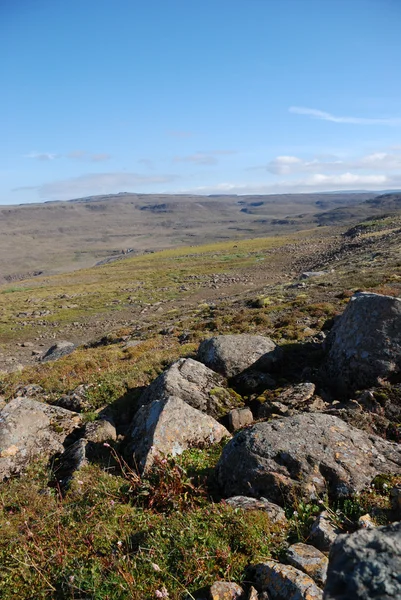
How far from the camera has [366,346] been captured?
10.3 meters

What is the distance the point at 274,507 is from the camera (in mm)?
5996

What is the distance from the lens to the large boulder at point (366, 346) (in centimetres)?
992

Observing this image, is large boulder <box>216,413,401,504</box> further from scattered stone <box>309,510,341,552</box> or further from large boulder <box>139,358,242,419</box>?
large boulder <box>139,358,242,419</box>

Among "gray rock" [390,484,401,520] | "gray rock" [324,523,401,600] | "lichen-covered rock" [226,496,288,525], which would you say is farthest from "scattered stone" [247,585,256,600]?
"gray rock" [390,484,401,520]

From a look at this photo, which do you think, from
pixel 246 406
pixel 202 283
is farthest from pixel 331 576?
pixel 202 283

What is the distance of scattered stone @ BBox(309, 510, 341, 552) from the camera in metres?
5.15

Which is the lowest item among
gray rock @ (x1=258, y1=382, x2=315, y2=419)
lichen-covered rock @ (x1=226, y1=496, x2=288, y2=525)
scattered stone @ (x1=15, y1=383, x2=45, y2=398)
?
scattered stone @ (x1=15, y1=383, x2=45, y2=398)

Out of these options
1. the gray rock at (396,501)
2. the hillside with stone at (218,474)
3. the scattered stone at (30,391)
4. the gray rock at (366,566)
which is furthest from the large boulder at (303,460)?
the scattered stone at (30,391)

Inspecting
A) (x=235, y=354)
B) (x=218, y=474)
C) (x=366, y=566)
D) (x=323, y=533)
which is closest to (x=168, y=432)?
(x=218, y=474)

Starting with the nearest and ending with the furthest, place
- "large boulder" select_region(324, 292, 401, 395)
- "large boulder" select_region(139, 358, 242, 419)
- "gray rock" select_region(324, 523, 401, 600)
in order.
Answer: "gray rock" select_region(324, 523, 401, 600) → "large boulder" select_region(324, 292, 401, 395) → "large boulder" select_region(139, 358, 242, 419)

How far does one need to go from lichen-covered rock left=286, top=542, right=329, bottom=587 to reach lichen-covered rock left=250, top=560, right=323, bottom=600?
16cm

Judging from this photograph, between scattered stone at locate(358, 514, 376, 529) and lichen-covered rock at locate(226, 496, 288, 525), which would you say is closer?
scattered stone at locate(358, 514, 376, 529)

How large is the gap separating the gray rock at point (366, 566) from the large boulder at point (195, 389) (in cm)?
666

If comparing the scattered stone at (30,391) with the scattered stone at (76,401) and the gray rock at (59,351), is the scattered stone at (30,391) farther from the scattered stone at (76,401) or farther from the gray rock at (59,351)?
the gray rock at (59,351)
